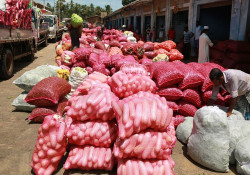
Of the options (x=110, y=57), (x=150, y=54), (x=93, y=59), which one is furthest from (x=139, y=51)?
(x=93, y=59)

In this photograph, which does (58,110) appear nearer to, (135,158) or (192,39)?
(135,158)

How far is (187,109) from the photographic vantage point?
3.66 m

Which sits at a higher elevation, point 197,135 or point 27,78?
point 27,78

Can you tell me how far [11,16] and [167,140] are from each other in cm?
713

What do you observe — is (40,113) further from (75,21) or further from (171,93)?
(75,21)

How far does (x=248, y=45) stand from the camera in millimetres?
5844

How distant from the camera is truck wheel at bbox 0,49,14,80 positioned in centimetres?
678

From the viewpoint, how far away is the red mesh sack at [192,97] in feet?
11.9

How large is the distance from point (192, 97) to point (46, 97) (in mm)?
2416

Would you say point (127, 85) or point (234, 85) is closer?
point (127, 85)

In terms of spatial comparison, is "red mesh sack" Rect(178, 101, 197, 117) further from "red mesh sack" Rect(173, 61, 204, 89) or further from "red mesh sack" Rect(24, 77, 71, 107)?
"red mesh sack" Rect(24, 77, 71, 107)

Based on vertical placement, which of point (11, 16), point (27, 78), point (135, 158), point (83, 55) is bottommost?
point (135, 158)

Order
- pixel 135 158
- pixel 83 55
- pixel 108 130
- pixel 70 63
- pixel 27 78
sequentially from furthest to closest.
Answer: pixel 70 63 → pixel 83 55 → pixel 27 78 → pixel 108 130 → pixel 135 158

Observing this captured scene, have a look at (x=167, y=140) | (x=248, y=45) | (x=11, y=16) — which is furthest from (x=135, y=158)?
(x=11, y=16)
